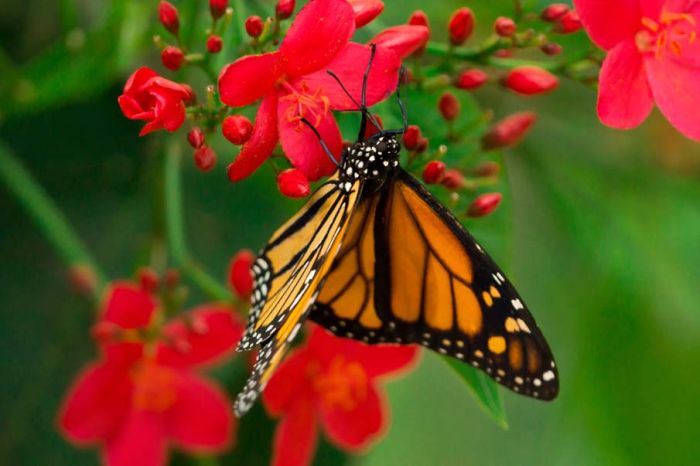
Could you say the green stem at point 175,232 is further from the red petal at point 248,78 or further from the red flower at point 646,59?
the red flower at point 646,59

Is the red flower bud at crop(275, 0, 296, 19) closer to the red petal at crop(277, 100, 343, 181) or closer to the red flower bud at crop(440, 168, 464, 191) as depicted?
the red petal at crop(277, 100, 343, 181)

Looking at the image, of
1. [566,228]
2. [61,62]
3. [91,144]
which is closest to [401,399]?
[566,228]

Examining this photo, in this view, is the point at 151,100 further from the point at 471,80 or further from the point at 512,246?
the point at 512,246

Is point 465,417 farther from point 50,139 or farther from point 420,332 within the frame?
point 420,332

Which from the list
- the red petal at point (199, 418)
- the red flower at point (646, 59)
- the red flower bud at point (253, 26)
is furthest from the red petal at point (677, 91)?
the red petal at point (199, 418)

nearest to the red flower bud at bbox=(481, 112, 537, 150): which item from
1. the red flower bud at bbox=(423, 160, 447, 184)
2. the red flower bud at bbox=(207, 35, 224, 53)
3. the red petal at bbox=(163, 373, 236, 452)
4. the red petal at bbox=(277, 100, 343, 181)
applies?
the red flower bud at bbox=(423, 160, 447, 184)

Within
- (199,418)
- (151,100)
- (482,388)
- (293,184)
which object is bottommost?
(199,418)

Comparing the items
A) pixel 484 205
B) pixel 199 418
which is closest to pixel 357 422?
pixel 199 418
